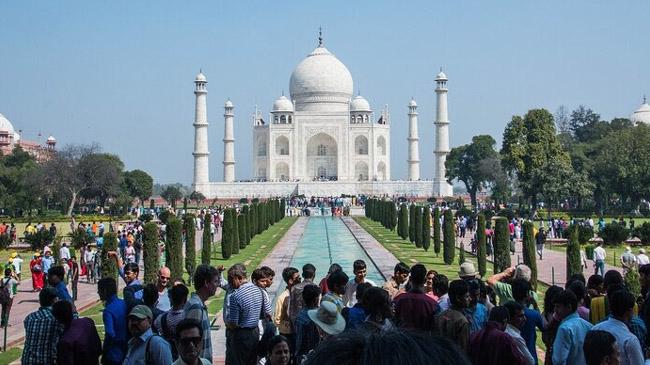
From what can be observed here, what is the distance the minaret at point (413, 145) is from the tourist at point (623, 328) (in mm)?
55414

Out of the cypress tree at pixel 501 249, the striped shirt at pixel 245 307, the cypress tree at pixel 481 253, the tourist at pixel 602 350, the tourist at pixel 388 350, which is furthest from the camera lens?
the cypress tree at pixel 481 253

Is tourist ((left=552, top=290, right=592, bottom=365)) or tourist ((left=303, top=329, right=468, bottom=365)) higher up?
tourist ((left=303, top=329, right=468, bottom=365))

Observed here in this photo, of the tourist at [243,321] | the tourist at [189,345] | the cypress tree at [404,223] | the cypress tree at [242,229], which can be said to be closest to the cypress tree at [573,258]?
the tourist at [243,321]

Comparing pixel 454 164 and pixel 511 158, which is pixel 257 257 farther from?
pixel 454 164

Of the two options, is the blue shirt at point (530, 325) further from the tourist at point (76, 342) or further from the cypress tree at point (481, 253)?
the cypress tree at point (481, 253)

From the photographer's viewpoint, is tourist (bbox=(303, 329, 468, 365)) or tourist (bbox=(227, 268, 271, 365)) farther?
tourist (bbox=(227, 268, 271, 365))

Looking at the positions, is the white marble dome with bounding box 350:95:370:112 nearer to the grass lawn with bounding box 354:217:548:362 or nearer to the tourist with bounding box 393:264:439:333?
the grass lawn with bounding box 354:217:548:362

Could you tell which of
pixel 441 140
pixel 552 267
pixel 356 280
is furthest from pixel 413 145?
pixel 356 280

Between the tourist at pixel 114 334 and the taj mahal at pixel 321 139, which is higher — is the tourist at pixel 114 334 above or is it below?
below

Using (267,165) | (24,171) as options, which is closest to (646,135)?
(24,171)

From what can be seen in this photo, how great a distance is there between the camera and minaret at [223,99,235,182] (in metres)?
58.3

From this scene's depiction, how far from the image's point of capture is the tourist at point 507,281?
5.55 m

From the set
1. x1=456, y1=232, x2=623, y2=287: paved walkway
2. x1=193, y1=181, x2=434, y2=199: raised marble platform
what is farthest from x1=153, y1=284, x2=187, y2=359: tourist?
x1=193, y1=181, x2=434, y2=199: raised marble platform

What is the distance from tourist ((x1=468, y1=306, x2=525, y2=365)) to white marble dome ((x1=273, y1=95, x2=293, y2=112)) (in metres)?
58.8
